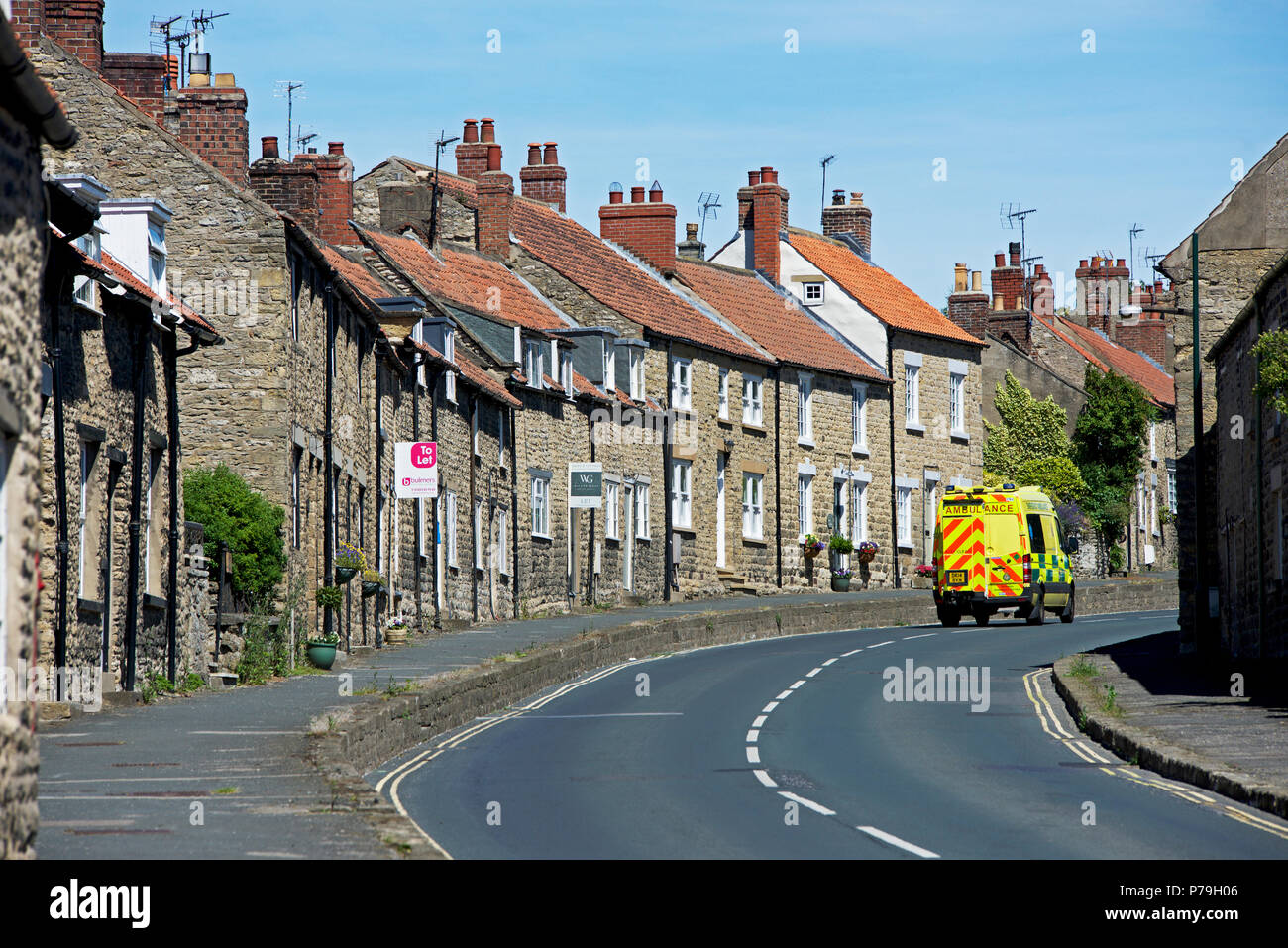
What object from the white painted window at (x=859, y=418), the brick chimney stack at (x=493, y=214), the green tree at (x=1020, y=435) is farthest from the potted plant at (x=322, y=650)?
the green tree at (x=1020, y=435)

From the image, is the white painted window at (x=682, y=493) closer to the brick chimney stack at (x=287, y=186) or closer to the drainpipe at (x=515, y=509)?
the drainpipe at (x=515, y=509)

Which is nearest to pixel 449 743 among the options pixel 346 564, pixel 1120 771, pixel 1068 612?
pixel 1120 771

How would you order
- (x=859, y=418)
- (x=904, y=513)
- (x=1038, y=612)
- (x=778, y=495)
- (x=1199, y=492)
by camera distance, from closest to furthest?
(x=1199, y=492) < (x=1038, y=612) < (x=778, y=495) < (x=859, y=418) < (x=904, y=513)

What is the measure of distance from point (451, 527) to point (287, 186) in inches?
335

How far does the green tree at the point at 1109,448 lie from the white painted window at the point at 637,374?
22.3 m

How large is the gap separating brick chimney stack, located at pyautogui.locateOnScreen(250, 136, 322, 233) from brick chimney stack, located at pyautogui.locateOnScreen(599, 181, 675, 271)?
23523 millimetres

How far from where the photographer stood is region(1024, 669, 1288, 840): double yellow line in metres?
13.6

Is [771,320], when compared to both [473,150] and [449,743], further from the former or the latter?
[449,743]

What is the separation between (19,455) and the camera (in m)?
10.0

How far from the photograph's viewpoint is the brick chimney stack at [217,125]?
27703 mm

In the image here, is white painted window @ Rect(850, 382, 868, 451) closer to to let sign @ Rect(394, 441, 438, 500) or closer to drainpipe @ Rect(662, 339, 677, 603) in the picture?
drainpipe @ Rect(662, 339, 677, 603)

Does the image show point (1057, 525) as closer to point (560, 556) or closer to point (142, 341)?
point (560, 556)

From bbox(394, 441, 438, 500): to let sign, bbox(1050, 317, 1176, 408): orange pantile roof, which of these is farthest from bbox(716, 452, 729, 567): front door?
bbox(1050, 317, 1176, 408): orange pantile roof

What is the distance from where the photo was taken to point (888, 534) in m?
54.4
